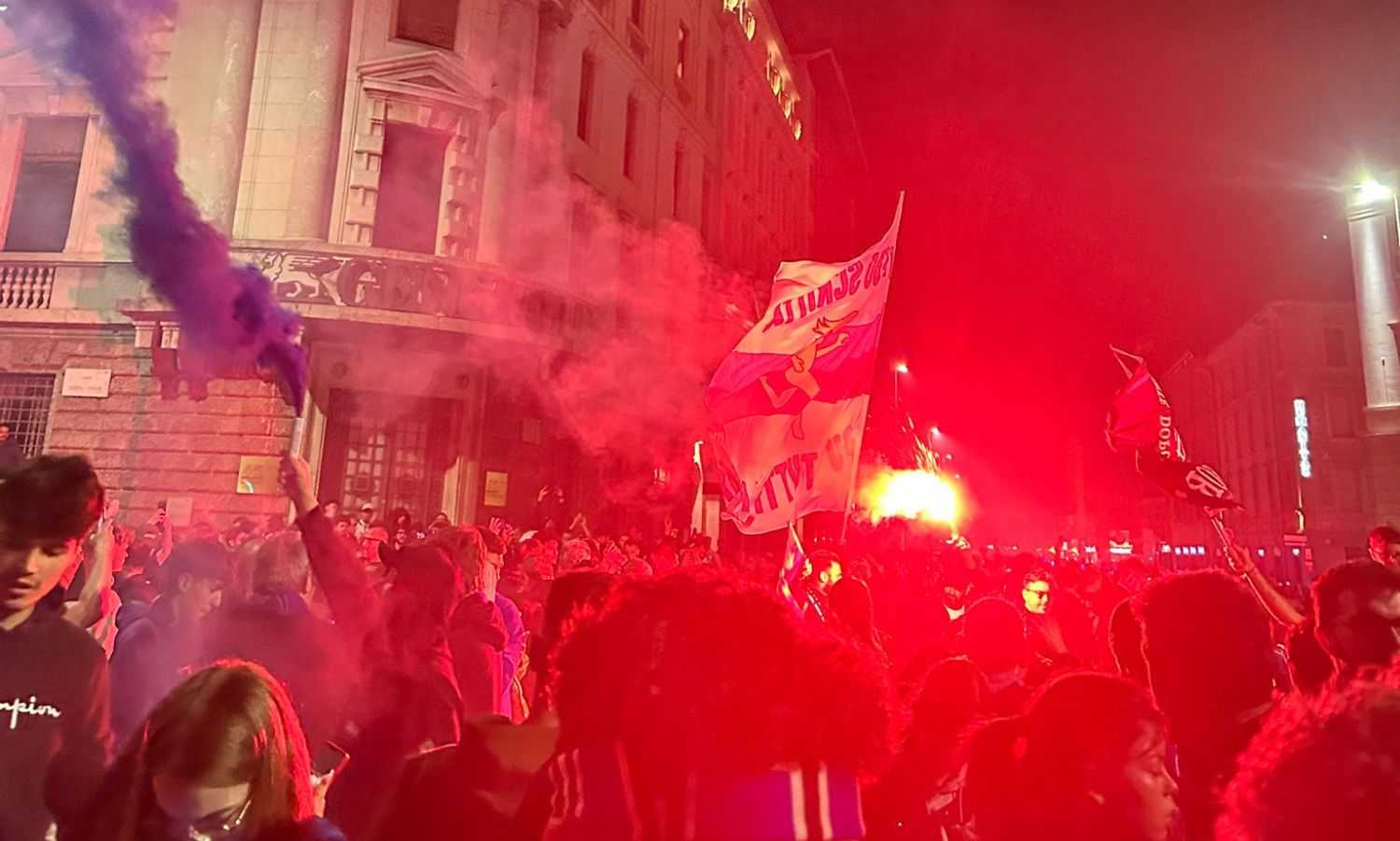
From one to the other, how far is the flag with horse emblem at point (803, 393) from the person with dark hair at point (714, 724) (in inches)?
160

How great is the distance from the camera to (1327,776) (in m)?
1.66

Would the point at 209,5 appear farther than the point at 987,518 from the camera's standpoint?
No

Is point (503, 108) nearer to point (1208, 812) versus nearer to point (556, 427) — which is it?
point (556, 427)

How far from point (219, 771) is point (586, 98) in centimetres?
1823

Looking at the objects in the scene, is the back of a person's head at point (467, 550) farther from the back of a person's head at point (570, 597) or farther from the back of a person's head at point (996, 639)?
the back of a person's head at point (996, 639)

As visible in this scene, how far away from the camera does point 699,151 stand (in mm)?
23922

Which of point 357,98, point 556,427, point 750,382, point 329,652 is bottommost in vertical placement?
point 329,652

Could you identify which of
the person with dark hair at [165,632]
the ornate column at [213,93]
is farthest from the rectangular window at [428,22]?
the person with dark hair at [165,632]

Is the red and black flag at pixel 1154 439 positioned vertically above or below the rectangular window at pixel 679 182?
below

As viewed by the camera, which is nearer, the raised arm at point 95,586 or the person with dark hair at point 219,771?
the person with dark hair at point 219,771

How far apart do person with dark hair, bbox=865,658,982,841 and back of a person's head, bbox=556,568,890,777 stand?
117cm

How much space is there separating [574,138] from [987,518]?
87.9m

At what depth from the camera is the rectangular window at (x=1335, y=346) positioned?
150 ft

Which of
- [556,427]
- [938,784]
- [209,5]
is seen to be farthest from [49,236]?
[938,784]
